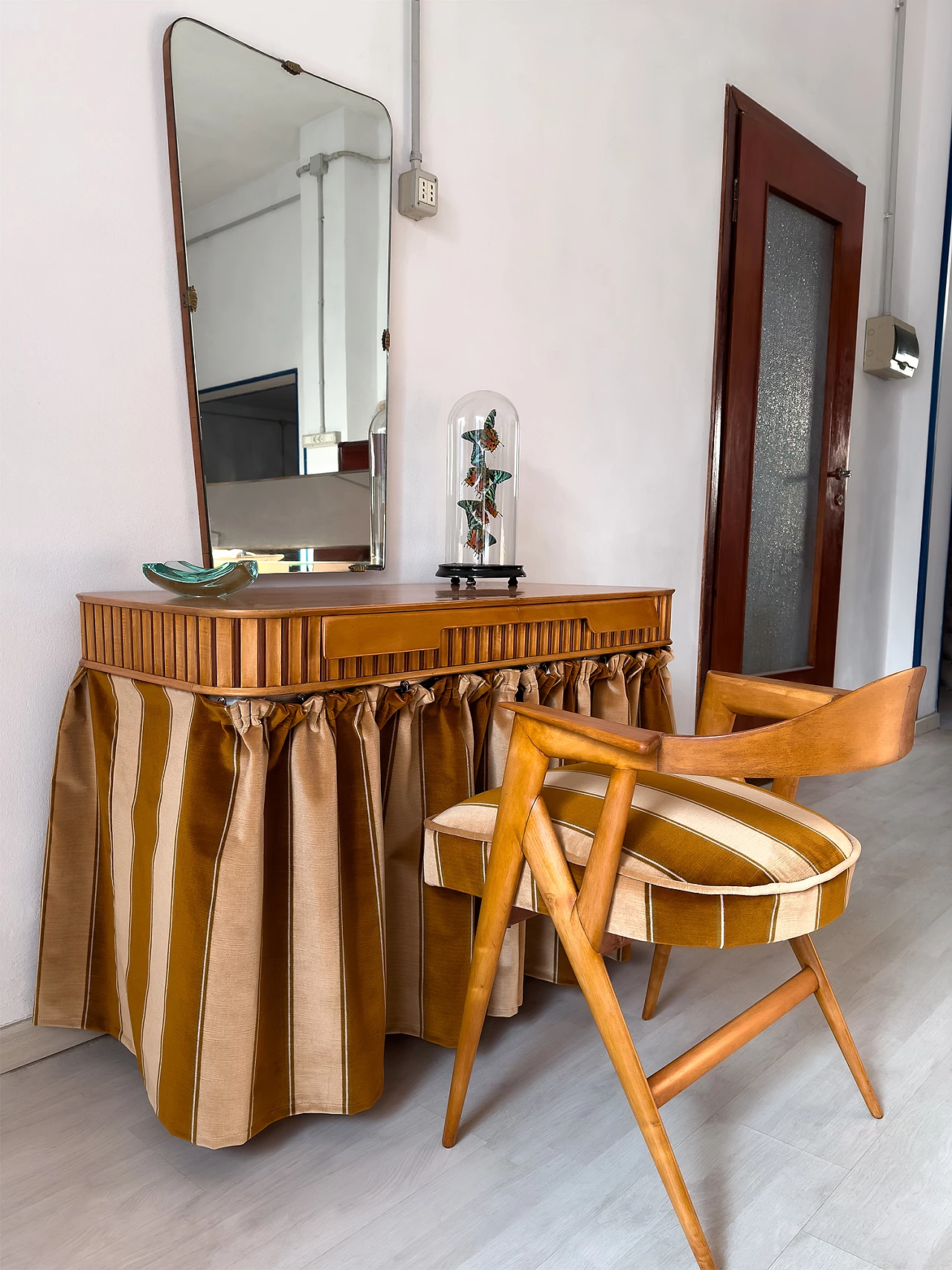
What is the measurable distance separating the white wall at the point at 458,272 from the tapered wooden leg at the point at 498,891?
2.54 ft

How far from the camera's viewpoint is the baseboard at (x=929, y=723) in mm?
4516

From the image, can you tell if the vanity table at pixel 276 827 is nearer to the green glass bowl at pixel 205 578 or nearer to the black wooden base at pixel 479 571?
the green glass bowl at pixel 205 578

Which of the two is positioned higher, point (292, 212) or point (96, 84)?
point (96, 84)

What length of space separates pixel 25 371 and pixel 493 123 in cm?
132

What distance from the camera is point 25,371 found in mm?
1478

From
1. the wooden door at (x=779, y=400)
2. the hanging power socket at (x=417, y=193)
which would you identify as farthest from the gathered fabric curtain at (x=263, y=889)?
the wooden door at (x=779, y=400)

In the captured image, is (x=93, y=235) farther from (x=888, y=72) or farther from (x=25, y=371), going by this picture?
(x=888, y=72)

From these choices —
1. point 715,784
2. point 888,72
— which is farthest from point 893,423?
point 715,784

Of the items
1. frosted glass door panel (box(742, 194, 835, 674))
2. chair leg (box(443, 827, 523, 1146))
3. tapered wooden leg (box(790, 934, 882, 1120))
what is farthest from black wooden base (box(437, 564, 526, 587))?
frosted glass door panel (box(742, 194, 835, 674))

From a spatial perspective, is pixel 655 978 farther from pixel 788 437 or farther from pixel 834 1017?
pixel 788 437

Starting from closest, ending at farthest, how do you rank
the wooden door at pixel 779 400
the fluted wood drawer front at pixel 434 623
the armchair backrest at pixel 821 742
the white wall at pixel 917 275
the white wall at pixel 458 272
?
the armchair backrest at pixel 821 742
the fluted wood drawer front at pixel 434 623
the white wall at pixel 458 272
the wooden door at pixel 779 400
the white wall at pixel 917 275

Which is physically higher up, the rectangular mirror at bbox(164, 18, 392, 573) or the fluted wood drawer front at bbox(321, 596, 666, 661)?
the rectangular mirror at bbox(164, 18, 392, 573)

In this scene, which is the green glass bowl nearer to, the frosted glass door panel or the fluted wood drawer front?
the fluted wood drawer front

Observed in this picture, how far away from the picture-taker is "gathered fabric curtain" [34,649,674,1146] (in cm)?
→ 122
